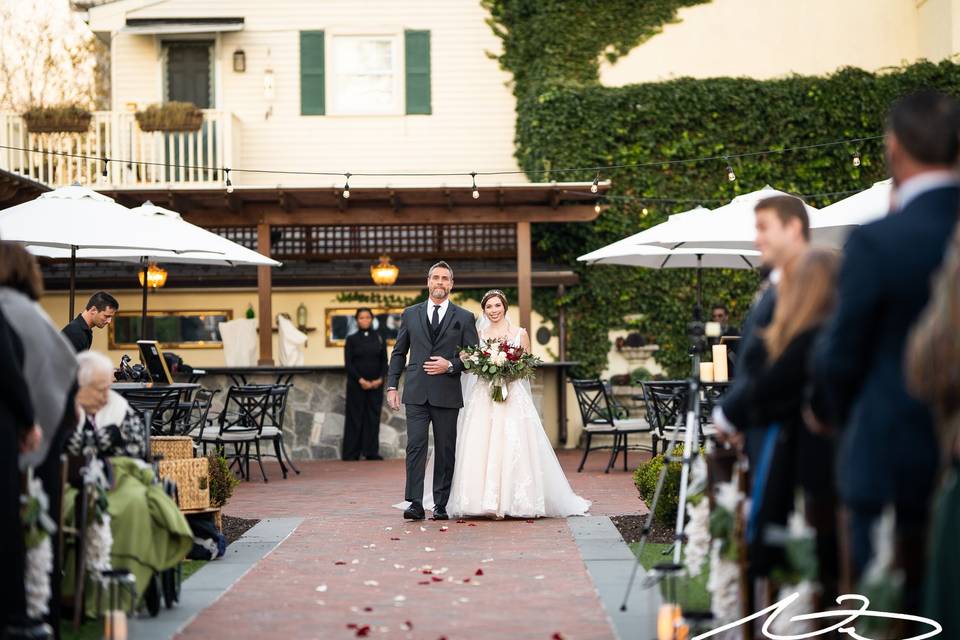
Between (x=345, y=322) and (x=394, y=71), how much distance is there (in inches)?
177

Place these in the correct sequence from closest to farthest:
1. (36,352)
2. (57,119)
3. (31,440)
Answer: (31,440)
(36,352)
(57,119)

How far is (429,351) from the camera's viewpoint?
11594 mm

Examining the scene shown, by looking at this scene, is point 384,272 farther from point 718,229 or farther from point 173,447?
point 173,447

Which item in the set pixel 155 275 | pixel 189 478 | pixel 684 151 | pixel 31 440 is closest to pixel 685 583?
pixel 31 440

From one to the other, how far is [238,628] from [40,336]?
1.91 meters

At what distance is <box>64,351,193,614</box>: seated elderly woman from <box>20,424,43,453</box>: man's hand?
35.1 inches

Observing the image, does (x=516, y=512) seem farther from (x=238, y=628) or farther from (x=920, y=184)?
(x=920, y=184)

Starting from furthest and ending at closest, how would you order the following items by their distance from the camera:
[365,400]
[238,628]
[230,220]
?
[230,220] → [365,400] → [238,628]

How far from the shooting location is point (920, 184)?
13.7ft

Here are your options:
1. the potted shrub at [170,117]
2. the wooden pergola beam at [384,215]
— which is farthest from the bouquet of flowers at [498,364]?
the potted shrub at [170,117]

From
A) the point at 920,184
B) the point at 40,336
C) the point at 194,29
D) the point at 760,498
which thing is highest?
the point at 194,29

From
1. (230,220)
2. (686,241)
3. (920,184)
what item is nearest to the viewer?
(920,184)

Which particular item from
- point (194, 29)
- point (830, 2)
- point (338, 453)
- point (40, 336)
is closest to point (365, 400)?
point (338, 453)

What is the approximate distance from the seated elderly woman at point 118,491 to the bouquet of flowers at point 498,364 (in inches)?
184
